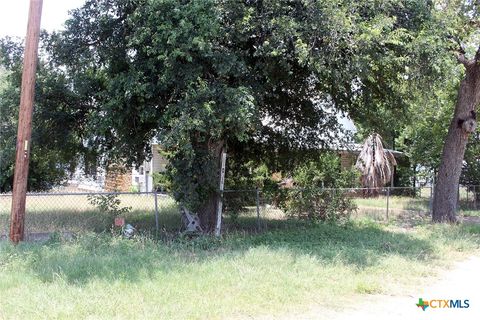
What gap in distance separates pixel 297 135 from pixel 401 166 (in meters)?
20.9

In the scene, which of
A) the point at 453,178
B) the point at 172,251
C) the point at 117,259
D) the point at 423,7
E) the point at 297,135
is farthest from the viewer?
the point at 453,178

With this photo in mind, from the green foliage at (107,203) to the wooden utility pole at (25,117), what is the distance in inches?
94.1

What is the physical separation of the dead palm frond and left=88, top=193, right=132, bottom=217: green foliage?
1897cm

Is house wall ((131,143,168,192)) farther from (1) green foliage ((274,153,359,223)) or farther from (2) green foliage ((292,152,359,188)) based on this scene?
(1) green foliage ((274,153,359,223))

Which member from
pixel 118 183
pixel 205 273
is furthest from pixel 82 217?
pixel 118 183

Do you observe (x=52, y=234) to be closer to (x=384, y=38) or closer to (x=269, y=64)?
(x=269, y=64)

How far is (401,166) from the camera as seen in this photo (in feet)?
109

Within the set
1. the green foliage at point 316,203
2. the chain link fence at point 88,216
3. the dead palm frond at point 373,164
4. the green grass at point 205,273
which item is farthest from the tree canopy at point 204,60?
the dead palm frond at point 373,164

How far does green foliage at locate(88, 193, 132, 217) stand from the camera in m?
11.8

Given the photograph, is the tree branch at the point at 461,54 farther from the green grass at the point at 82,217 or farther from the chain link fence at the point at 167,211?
the green grass at the point at 82,217

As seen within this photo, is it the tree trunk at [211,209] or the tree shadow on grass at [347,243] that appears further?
the tree trunk at [211,209]

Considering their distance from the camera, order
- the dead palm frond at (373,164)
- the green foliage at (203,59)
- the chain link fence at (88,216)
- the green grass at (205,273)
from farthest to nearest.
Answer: the dead palm frond at (373,164), the chain link fence at (88,216), the green foliage at (203,59), the green grass at (205,273)

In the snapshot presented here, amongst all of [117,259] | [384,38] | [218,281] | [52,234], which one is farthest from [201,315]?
[384,38]

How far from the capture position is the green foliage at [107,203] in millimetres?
11773
